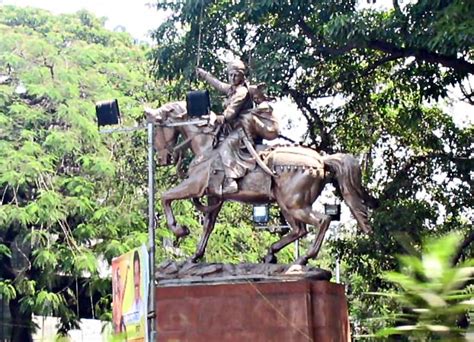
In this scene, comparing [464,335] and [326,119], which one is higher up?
[326,119]

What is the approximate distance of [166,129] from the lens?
36.4 ft

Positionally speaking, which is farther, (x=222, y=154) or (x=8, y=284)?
(x=8, y=284)

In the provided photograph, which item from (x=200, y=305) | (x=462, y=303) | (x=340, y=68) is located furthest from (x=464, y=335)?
(x=340, y=68)

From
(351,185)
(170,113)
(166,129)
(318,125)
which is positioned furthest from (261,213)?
(351,185)

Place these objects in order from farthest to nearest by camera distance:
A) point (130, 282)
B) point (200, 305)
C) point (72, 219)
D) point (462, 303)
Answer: point (72, 219), point (200, 305), point (130, 282), point (462, 303)

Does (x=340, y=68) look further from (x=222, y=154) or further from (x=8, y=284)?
(x=8, y=284)

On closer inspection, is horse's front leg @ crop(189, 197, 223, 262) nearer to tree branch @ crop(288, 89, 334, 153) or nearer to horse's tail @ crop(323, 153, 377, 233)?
horse's tail @ crop(323, 153, 377, 233)

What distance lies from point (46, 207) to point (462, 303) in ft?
48.0

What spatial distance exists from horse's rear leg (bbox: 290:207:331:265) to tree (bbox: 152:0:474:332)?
3.08 m

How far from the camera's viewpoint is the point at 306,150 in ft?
34.5

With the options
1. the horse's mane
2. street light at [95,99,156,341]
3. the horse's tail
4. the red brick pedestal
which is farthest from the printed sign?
the horse's tail

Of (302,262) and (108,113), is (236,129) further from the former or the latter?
(302,262)

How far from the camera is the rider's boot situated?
33.9 feet

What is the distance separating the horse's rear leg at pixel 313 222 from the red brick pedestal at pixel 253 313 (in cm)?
45
